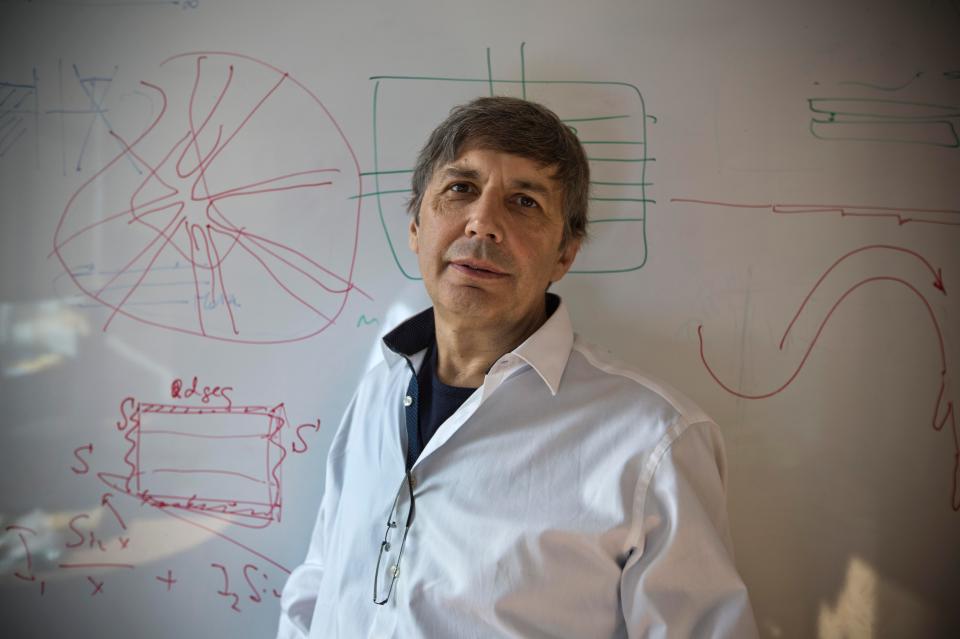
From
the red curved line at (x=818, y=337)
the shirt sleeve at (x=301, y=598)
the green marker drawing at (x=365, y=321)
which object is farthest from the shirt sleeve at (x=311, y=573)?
the red curved line at (x=818, y=337)

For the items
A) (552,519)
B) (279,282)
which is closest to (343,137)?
(279,282)

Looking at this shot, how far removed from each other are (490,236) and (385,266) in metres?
0.40

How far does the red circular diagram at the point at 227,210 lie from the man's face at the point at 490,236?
13.5 inches

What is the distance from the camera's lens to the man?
34.1 inches

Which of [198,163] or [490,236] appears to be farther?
[198,163]

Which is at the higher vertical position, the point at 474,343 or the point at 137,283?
the point at 137,283

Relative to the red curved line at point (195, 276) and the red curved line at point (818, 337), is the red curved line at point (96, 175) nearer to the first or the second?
the red curved line at point (195, 276)

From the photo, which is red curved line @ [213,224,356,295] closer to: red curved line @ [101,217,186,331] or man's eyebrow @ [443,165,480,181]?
red curved line @ [101,217,186,331]

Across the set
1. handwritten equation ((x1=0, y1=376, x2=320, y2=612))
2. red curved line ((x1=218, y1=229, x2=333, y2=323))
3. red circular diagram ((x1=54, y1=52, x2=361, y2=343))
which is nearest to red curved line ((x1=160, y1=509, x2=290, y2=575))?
handwritten equation ((x1=0, y1=376, x2=320, y2=612))

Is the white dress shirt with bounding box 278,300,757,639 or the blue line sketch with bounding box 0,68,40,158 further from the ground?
the blue line sketch with bounding box 0,68,40,158

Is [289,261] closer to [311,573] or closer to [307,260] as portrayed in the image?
[307,260]

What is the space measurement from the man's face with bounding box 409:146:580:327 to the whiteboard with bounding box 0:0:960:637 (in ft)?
0.83

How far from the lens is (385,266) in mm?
1287

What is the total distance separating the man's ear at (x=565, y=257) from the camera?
109 centimetres
